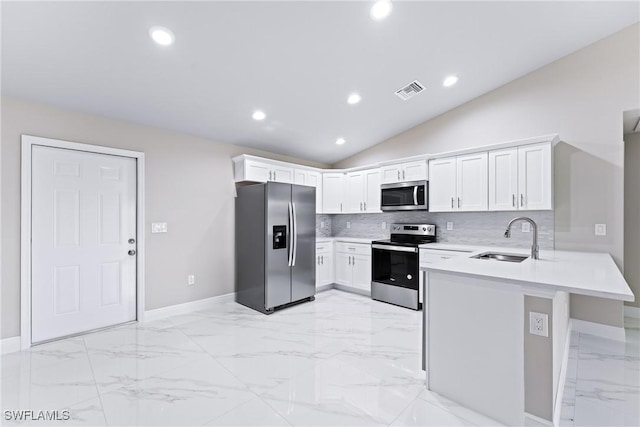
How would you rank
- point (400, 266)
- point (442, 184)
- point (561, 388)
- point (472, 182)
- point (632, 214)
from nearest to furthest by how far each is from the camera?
point (561, 388) → point (632, 214) → point (472, 182) → point (442, 184) → point (400, 266)

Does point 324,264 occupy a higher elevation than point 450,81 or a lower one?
lower

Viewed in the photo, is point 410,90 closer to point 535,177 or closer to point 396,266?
point 535,177

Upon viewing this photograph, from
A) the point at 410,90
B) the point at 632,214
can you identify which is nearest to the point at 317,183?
the point at 410,90

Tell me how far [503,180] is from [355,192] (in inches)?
89.9

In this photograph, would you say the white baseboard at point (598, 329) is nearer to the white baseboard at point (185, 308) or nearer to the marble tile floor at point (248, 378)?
the marble tile floor at point (248, 378)

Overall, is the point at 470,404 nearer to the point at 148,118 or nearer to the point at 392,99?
the point at 392,99

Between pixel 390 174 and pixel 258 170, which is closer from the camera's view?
pixel 258 170

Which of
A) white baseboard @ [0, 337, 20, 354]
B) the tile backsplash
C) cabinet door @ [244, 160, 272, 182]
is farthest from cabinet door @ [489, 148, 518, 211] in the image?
white baseboard @ [0, 337, 20, 354]

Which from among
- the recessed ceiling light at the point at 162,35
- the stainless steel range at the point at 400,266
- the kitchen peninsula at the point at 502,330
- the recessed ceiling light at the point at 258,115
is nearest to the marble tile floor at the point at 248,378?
A: the kitchen peninsula at the point at 502,330

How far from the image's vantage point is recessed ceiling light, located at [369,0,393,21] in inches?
91.4

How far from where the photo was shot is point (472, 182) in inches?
149

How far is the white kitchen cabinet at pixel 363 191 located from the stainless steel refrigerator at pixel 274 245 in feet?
3.10

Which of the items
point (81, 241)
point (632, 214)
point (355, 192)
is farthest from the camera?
point (355, 192)

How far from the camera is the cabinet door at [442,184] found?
3967 millimetres
